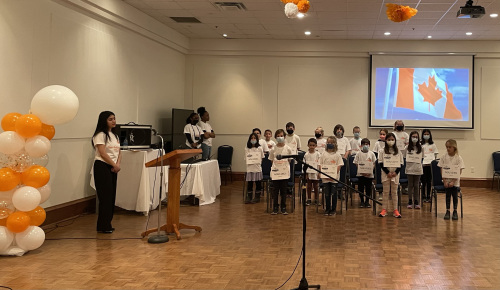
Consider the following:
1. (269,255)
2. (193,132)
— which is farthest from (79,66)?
(269,255)

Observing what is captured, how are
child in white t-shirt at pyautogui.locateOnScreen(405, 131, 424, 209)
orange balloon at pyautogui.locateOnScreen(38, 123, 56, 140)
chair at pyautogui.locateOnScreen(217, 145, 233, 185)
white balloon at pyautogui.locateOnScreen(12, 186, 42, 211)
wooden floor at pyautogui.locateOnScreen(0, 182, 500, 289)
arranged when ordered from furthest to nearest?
chair at pyautogui.locateOnScreen(217, 145, 233, 185), child in white t-shirt at pyautogui.locateOnScreen(405, 131, 424, 209), orange balloon at pyautogui.locateOnScreen(38, 123, 56, 140), white balloon at pyautogui.locateOnScreen(12, 186, 42, 211), wooden floor at pyautogui.locateOnScreen(0, 182, 500, 289)

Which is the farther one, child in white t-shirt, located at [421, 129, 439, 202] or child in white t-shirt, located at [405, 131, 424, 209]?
child in white t-shirt, located at [421, 129, 439, 202]

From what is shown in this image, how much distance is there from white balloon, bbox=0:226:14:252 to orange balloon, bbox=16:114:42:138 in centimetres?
109

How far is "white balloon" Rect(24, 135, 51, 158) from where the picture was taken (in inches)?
216

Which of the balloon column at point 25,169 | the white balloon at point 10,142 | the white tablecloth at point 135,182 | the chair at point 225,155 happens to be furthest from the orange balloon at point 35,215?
the chair at point 225,155

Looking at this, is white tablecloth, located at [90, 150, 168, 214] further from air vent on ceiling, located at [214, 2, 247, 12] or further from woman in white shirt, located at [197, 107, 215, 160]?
air vent on ceiling, located at [214, 2, 247, 12]

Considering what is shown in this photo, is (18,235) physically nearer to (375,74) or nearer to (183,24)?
(183,24)

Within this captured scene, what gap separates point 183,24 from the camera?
11.7 meters

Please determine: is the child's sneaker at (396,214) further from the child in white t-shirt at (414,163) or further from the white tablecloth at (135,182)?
the white tablecloth at (135,182)

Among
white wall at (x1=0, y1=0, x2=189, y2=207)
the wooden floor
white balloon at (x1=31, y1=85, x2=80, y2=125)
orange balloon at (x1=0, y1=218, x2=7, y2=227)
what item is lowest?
the wooden floor

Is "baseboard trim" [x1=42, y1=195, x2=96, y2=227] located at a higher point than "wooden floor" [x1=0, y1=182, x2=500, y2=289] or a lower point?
higher

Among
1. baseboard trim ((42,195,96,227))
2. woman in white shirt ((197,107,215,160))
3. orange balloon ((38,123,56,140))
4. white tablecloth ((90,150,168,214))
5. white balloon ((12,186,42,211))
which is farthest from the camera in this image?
woman in white shirt ((197,107,215,160))

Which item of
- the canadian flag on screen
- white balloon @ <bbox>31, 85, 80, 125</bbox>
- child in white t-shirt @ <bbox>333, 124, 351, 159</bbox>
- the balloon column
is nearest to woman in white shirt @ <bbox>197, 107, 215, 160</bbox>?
child in white t-shirt @ <bbox>333, 124, 351, 159</bbox>

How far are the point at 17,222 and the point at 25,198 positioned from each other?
0.95 ft
